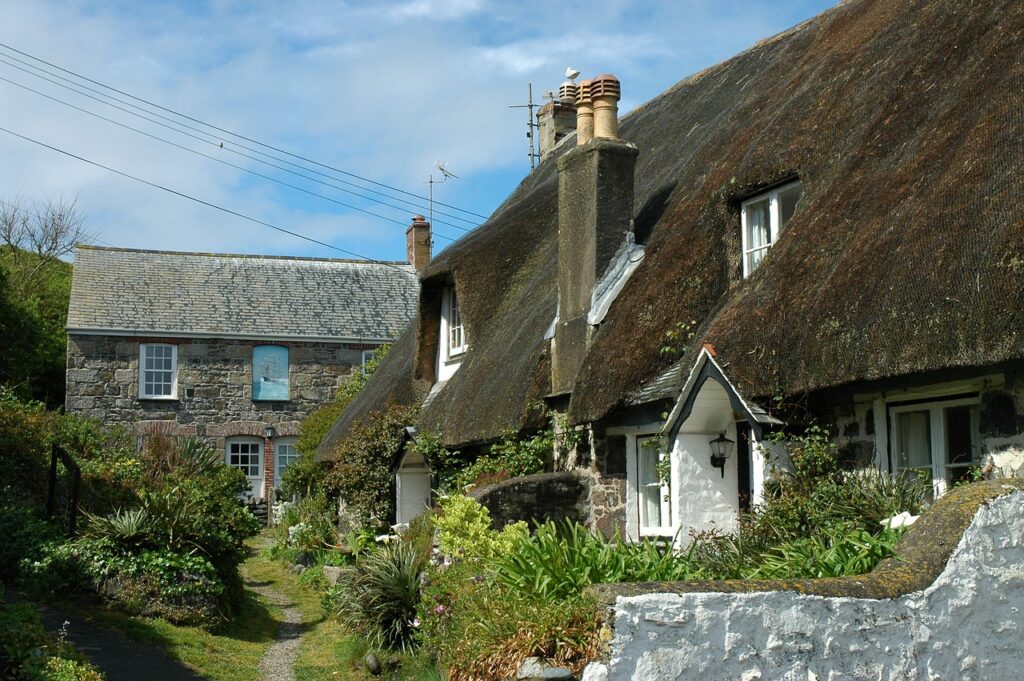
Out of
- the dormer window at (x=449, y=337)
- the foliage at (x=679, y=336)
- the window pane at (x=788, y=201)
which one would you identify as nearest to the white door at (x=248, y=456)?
the dormer window at (x=449, y=337)

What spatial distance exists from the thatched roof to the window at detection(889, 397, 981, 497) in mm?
760

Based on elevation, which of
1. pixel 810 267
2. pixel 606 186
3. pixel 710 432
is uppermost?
pixel 606 186

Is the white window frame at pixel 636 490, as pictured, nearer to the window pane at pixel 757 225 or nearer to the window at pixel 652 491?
the window at pixel 652 491

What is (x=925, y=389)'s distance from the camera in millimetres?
8398

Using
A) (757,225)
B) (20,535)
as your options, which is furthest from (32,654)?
(757,225)

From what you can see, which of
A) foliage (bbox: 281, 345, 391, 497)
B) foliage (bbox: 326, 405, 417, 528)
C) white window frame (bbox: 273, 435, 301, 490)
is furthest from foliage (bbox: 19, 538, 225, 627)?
white window frame (bbox: 273, 435, 301, 490)

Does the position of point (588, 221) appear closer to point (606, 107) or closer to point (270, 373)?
point (606, 107)

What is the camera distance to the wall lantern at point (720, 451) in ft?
33.9

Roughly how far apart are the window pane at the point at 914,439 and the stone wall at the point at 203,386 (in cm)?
2447

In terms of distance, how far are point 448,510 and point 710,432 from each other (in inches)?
105

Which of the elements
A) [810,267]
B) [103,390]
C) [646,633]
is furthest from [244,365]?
[646,633]

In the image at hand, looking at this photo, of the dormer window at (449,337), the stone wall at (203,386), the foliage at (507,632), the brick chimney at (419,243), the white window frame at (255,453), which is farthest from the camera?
the brick chimney at (419,243)

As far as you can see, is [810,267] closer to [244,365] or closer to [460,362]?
[460,362]

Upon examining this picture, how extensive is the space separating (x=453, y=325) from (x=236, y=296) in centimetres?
1611
